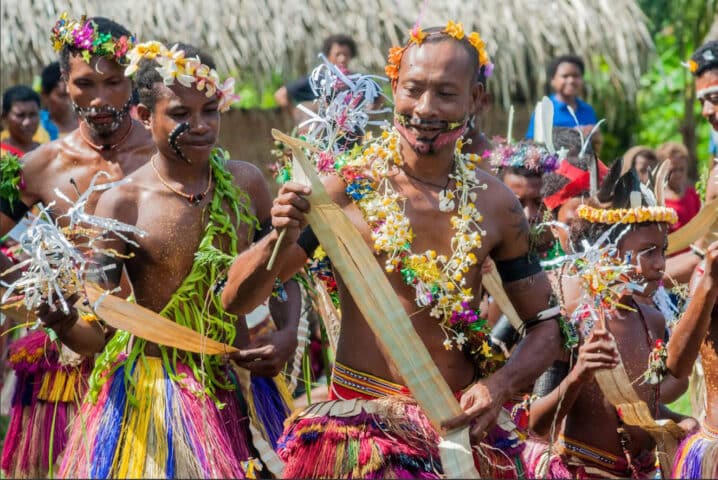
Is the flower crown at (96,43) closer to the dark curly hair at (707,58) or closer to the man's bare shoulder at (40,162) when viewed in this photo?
the man's bare shoulder at (40,162)

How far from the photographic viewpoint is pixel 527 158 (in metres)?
7.58

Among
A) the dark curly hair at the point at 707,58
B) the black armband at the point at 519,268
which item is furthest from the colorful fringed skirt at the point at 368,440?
the dark curly hair at the point at 707,58

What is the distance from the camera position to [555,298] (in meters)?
5.03

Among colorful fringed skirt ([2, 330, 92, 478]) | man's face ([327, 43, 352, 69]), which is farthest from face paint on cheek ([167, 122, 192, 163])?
man's face ([327, 43, 352, 69])

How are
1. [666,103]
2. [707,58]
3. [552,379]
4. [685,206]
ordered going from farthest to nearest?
[666,103], [685,206], [707,58], [552,379]

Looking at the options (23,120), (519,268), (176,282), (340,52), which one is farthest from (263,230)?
(340,52)

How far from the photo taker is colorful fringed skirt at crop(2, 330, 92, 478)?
7035mm

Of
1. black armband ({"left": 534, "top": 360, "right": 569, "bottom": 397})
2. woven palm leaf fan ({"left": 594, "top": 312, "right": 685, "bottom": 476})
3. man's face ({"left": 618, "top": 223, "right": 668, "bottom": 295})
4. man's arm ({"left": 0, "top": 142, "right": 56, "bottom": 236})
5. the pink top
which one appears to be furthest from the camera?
the pink top

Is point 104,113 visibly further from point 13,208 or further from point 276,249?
point 276,249

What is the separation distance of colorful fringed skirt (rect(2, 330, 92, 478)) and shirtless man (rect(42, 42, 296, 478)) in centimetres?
161

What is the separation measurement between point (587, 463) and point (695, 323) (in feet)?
3.11

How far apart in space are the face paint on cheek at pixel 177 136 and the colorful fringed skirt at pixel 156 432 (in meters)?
0.85

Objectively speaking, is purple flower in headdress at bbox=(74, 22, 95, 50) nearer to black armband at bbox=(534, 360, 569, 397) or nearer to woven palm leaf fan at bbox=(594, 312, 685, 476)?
black armband at bbox=(534, 360, 569, 397)

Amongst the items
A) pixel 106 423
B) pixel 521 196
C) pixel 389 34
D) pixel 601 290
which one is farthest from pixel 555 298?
pixel 389 34
